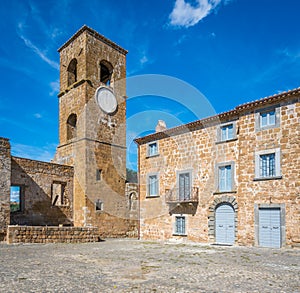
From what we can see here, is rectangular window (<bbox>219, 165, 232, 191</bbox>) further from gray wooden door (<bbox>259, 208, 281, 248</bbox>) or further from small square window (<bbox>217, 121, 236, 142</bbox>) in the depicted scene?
gray wooden door (<bbox>259, 208, 281, 248</bbox>)

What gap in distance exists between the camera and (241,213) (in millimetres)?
15727

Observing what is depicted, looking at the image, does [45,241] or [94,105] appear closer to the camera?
[45,241]

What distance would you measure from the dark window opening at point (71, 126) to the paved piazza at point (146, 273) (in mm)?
12598

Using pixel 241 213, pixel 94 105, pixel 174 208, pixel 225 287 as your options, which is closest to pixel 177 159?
pixel 174 208

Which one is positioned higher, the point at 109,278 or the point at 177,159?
the point at 177,159

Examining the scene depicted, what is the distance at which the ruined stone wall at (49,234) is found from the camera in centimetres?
1459

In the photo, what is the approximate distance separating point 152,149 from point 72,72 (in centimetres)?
866

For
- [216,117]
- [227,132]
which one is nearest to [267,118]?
[227,132]

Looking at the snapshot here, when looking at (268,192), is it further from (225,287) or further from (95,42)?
(95,42)

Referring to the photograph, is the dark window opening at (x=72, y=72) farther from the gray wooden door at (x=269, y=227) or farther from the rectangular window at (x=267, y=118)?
the gray wooden door at (x=269, y=227)

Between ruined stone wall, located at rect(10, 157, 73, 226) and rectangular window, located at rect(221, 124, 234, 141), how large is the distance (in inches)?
394

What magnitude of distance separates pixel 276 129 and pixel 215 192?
14.4ft

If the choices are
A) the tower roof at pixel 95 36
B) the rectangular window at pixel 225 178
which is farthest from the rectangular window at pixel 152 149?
the tower roof at pixel 95 36

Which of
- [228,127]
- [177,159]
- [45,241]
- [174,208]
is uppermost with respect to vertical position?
[228,127]
